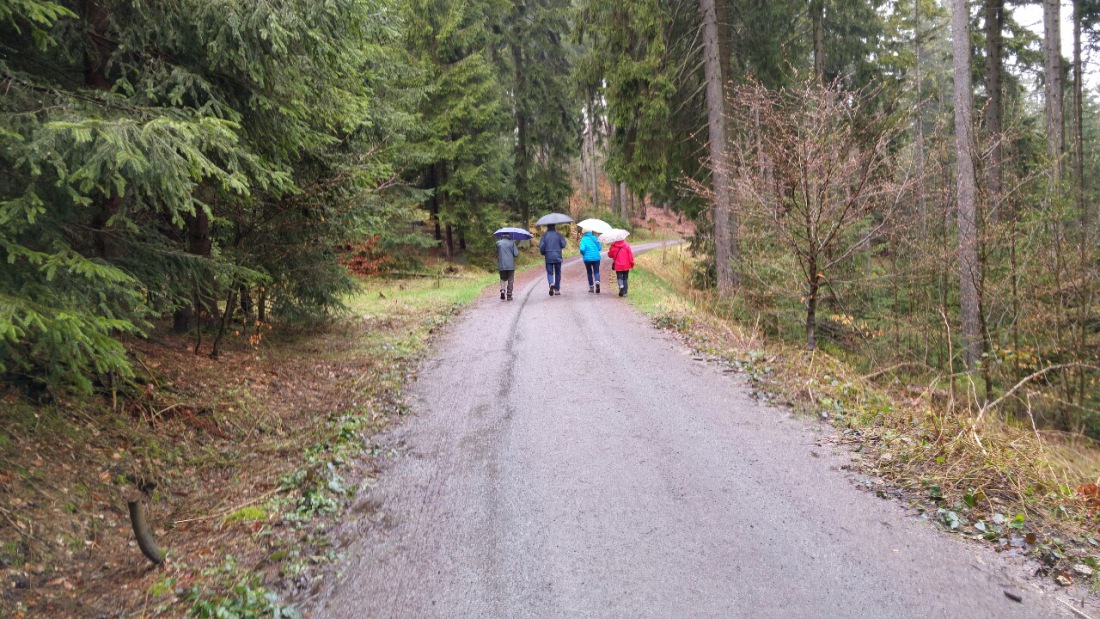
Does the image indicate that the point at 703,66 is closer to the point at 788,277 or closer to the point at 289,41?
the point at 788,277

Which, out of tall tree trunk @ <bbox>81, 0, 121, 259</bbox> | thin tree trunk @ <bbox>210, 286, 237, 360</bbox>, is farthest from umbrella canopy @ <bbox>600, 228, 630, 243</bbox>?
tall tree trunk @ <bbox>81, 0, 121, 259</bbox>

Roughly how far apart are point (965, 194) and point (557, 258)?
843 centimetres

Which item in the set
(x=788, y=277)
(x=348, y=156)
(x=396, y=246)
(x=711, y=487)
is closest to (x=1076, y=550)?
(x=711, y=487)

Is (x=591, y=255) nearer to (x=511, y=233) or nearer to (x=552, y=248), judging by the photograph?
(x=552, y=248)

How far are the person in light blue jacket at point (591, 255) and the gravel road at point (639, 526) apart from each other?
830cm

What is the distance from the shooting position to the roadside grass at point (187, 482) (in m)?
3.77

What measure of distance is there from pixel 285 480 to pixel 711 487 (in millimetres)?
3552

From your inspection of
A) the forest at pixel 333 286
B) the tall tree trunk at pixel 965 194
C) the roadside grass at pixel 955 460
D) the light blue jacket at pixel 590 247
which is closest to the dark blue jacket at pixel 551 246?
the light blue jacket at pixel 590 247

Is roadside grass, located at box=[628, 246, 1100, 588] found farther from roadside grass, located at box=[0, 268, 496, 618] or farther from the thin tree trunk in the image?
the thin tree trunk

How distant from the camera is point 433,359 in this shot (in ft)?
31.4

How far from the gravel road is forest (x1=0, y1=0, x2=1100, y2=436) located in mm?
2265

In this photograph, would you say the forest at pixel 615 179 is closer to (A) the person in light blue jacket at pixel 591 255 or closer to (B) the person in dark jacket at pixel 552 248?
(A) the person in light blue jacket at pixel 591 255

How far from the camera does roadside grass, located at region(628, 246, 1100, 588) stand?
3.92m

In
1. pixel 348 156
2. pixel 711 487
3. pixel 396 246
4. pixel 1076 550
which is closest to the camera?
pixel 1076 550
